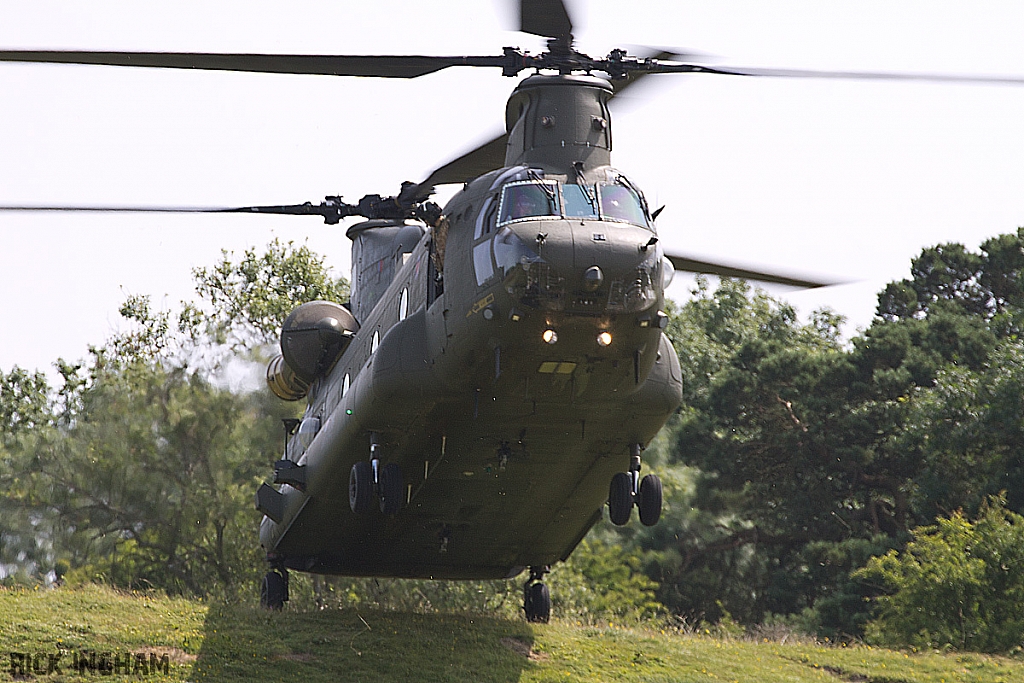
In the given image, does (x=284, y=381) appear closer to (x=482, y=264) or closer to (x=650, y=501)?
(x=650, y=501)

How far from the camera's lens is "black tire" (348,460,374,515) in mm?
13273

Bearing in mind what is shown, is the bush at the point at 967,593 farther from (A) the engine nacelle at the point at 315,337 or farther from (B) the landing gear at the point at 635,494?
(A) the engine nacelle at the point at 315,337

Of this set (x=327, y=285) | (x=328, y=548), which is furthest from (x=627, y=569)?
(x=328, y=548)

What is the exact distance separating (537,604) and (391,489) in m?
6.04

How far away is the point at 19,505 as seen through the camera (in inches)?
1266

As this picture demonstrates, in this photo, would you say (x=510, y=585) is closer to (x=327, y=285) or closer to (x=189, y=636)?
(x=327, y=285)

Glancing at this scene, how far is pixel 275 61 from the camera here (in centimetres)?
Result: 1095

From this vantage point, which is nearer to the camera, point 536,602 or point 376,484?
point 376,484

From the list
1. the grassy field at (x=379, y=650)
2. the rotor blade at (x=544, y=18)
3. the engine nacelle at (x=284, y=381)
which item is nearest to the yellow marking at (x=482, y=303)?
the rotor blade at (x=544, y=18)

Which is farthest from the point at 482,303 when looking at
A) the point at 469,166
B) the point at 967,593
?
the point at 967,593

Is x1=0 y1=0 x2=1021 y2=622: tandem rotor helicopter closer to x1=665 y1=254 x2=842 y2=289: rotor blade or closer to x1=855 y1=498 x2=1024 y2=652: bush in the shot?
x1=665 y1=254 x2=842 y2=289: rotor blade

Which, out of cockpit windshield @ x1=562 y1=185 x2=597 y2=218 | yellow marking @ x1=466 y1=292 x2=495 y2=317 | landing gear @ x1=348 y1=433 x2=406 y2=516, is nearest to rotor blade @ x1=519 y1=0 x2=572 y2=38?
cockpit windshield @ x1=562 y1=185 x2=597 y2=218

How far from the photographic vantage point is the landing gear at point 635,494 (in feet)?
42.5

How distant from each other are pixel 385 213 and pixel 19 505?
21.1 m
